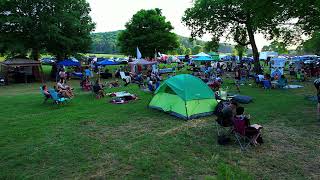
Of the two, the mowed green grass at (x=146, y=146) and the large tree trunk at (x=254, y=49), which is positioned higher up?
the large tree trunk at (x=254, y=49)

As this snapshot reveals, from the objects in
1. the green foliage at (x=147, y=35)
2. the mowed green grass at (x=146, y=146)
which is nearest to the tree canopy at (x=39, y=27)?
the mowed green grass at (x=146, y=146)

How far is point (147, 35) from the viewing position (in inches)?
1980

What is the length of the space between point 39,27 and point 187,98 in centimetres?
2280

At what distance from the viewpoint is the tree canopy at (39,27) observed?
93.6 ft

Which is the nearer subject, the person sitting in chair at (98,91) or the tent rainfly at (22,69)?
the person sitting in chair at (98,91)

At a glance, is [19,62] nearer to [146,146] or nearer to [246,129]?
[146,146]

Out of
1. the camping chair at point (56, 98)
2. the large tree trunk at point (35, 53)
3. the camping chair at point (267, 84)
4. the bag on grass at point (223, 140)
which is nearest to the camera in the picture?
the bag on grass at point (223, 140)

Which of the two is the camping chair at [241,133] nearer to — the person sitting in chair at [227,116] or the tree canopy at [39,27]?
the person sitting in chair at [227,116]

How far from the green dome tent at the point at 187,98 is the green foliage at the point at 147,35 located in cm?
3817

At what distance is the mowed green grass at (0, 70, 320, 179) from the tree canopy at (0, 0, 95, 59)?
1737 centimetres

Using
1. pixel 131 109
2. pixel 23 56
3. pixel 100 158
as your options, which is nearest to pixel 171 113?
pixel 131 109

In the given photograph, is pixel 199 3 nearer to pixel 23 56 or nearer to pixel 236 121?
pixel 23 56

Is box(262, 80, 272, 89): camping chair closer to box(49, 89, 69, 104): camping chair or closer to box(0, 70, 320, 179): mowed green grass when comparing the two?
box(0, 70, 320, 179): mowed green grass

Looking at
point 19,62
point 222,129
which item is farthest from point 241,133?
point 19,62
